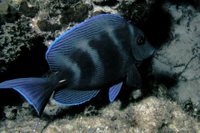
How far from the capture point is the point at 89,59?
1.70 metres

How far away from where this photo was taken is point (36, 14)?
2.25 meters

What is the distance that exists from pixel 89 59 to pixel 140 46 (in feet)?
2.42

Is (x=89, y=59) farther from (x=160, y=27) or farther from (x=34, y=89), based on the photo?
(x=160, y=27)

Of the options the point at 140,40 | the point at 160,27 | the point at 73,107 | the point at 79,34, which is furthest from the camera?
the point at 160,27

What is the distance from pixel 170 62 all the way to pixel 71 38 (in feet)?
10.8

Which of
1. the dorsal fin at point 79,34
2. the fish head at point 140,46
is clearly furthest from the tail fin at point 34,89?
the fish head at point 140,46

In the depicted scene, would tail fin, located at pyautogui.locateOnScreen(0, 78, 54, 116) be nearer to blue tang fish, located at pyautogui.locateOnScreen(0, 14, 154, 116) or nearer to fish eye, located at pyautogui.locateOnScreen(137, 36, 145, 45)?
blue tang fish, located at pyautogui.locateOnScreen(0, 14, 154, 116)

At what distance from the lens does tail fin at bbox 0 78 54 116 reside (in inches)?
61.6

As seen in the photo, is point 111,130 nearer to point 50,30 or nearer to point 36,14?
point 50,30

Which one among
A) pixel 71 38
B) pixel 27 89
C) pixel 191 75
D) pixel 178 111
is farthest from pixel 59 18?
pixel 191 75

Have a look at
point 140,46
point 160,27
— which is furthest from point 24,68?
point 160,27

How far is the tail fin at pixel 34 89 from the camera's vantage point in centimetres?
156

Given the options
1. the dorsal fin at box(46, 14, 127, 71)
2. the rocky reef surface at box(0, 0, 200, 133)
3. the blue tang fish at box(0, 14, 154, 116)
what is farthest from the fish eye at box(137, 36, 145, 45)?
the rocky reef surface at box(0, 0, 200, 133)

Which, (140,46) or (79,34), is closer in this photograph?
(79,34)
